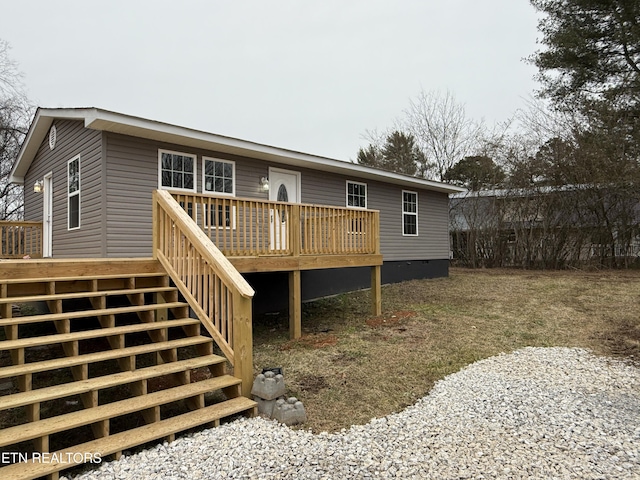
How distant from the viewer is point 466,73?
64.9 feet

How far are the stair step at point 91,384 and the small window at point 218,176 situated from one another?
4256 mm

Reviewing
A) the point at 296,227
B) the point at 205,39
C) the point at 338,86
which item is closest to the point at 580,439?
the point at 296,227

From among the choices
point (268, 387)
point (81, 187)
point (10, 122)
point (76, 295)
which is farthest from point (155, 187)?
point (10, 122)

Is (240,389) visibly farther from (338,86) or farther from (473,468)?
(338,86)

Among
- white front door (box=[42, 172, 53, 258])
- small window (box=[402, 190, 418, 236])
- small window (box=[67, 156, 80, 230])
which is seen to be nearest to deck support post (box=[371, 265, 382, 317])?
Result: small window (box=[402, 190, 418, 236])

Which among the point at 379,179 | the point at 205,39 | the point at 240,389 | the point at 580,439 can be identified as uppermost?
the point at 205,39

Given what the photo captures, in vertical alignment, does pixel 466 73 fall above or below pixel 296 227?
above

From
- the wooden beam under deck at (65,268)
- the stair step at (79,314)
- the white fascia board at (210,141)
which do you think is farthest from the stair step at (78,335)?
the white fascia board at (210,141)

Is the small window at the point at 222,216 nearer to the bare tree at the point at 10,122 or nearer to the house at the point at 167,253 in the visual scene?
the house at the point at 167,253

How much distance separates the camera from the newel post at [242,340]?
3.61 meters

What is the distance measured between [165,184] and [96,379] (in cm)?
440

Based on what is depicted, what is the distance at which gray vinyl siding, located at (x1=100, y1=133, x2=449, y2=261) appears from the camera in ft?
20.7

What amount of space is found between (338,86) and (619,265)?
17.3 metres

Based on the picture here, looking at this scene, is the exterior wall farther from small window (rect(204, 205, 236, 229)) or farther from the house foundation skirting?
the house foundation skirting
